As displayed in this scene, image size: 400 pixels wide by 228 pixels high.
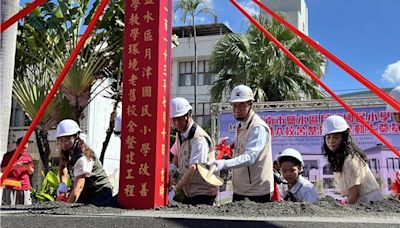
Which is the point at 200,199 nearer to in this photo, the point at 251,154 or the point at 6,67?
the point at 251,154

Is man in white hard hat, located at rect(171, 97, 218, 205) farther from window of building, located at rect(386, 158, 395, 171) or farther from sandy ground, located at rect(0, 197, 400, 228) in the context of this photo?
window of building, located at rect(386, 158, 395, 171)

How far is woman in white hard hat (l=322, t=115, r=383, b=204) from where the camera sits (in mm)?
2498

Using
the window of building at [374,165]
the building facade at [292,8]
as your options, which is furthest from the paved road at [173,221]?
the building facade at [292,8]

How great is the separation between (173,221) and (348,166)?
4.01 ft

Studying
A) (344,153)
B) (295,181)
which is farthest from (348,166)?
(295,181)

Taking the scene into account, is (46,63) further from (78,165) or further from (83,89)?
(78,165)

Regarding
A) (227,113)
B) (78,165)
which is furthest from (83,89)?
(78,165)

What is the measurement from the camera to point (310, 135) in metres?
8.88

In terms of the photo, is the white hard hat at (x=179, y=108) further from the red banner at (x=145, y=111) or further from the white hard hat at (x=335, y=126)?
the white hard hat at (x=335, y=126)

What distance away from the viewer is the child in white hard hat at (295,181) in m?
2.94

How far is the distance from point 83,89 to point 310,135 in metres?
4.55

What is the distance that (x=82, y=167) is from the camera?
113 inches

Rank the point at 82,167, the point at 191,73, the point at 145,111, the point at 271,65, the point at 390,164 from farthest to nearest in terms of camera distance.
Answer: the point at 191,73 → the point at 271,65 → the point at 390,164 → the point at 82,167 → the point at 145,111

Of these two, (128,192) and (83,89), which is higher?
(83,89)
